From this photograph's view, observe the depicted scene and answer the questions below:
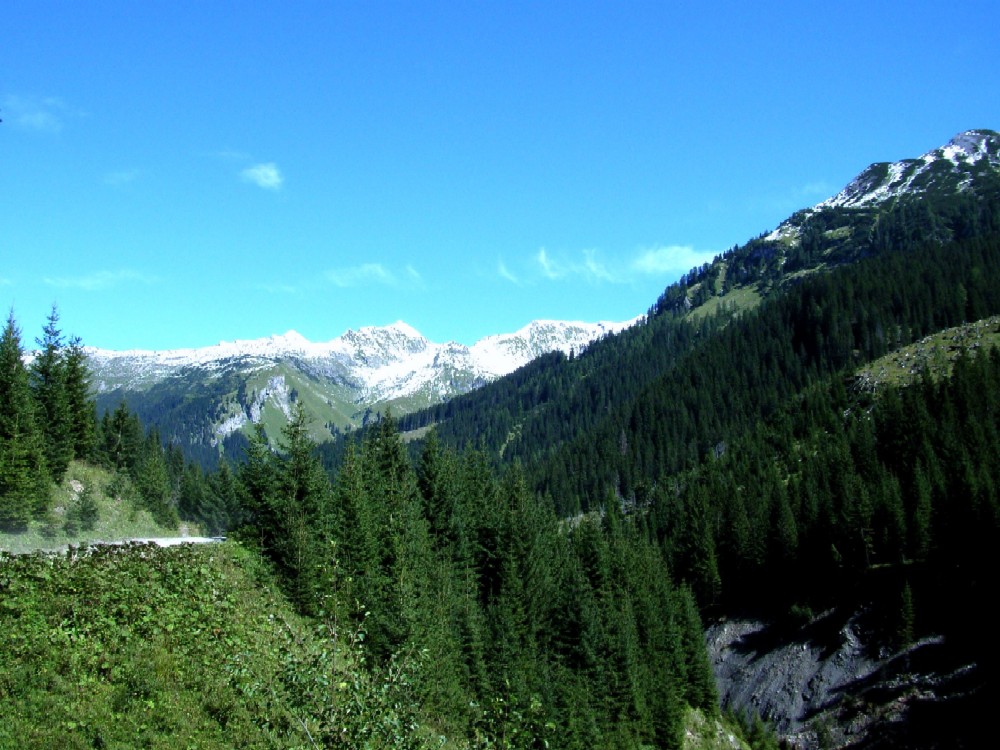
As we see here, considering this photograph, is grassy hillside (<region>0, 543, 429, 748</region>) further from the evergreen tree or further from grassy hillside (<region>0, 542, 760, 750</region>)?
the evergreen tree

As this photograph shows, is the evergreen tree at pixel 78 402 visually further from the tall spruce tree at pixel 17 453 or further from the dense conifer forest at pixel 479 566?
the tall spruce tree at pixel 17 453

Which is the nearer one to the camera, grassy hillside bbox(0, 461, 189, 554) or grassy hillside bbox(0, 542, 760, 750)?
grassy hillside bbox(0, 542, 760, 750)

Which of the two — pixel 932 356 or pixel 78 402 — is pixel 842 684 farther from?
pixel 932 356

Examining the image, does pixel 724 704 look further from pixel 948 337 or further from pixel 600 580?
pixel 948 337

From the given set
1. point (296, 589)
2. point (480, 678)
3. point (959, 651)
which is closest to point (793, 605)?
point (959, 651)

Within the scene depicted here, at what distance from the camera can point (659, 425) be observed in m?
192

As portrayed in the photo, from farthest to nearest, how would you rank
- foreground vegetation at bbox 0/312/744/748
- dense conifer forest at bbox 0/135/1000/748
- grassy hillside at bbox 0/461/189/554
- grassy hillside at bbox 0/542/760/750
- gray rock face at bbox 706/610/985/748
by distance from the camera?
gray rock face at bbox 706/610/985/748 → grassy hillside at bbox 0/461/189/554 → dense conifer forest at bbox 0/135/1000/748 → foreground vegetation at bbox 0/312/744/748 → grassy hillside at bbox 0/542/760/750

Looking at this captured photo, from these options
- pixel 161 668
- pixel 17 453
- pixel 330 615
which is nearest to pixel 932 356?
pixel 17 453

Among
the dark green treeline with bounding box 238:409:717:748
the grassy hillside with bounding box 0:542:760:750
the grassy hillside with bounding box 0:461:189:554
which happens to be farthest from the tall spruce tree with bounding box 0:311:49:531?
the grassy hillside with bounding box 0:542:760:750

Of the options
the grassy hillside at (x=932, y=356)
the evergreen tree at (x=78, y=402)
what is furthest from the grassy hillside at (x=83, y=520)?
the grassy hillside at (x=932, y=356)

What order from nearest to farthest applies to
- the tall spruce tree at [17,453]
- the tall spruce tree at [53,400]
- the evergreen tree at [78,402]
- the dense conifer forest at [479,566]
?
the dense conifer forest at [479,566] < the tall spruce tree at [17,453] < the tall spruce tree at [53,400] < the evergreen tree at [78,402]

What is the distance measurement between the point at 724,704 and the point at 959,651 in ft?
91.8

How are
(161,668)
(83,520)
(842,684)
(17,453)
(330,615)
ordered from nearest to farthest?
1. (330,615)
2. (161,668)
3. (17,453)
4. (83,520)
5. (842,684)

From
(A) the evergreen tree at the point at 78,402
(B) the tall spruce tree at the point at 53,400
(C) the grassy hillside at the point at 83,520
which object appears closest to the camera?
(C) the grassy hillside at the point at 83,520
